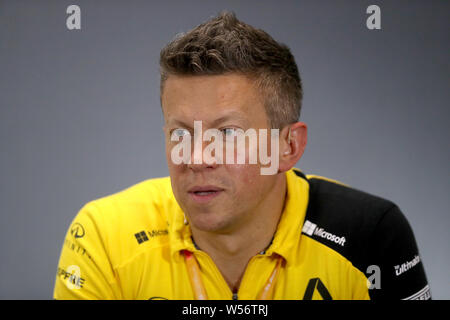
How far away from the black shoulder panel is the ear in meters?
0.21

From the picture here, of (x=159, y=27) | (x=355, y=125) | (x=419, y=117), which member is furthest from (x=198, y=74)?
(x=419, y=117)

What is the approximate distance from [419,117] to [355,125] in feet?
0.69

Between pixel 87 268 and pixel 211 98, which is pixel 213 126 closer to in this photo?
pixel 211 98

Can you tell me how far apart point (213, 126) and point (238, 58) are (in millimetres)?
184

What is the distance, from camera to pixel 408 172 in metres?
1.59

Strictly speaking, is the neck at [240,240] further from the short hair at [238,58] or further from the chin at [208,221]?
the short hair at [238,58]

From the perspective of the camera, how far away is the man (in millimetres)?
1110

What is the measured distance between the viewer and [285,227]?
1316mm

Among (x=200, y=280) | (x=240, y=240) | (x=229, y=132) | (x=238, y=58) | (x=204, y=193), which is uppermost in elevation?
(x=238, y=58)

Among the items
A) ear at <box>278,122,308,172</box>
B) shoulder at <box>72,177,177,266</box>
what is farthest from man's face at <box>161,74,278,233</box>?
shoulder at <box>72,177,177,266</box>

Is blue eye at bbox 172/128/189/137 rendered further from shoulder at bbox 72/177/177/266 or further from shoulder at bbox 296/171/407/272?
shoulder at bbox 296/171/407/272

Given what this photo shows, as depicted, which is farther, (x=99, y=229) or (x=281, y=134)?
(x=99, y=229)

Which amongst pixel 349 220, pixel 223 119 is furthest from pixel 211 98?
pixel 349 220
